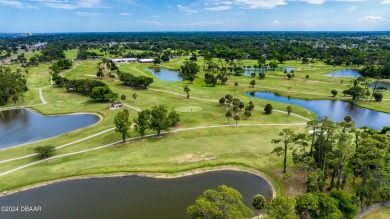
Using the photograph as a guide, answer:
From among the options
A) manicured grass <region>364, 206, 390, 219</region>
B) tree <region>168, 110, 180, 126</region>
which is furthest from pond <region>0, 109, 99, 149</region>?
manicured grass <region>364, 206, 390, 219</region>

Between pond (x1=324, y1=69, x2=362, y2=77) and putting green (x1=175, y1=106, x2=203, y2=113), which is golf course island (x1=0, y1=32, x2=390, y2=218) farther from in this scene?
pond (x1=324, y1=69, x2=362, y2=77)

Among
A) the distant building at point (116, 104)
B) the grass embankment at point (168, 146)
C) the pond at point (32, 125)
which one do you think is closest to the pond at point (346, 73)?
the grass embankment at point (168, 146)

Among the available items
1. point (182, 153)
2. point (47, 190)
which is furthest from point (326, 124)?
point (47, 190)

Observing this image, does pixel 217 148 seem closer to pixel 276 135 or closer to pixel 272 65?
pixel 276 135

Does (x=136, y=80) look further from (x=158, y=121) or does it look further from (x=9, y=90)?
(x=158, y=121)

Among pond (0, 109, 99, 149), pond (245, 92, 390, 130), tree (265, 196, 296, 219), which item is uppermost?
tree (265, 196, 296, 219)

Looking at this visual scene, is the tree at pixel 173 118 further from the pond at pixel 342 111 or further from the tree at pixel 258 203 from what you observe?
the pond at pixel 342 111
